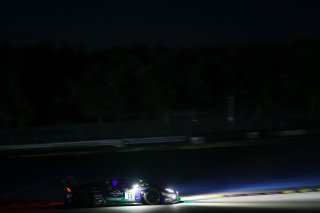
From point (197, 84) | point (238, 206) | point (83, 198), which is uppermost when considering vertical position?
point (197, 84)

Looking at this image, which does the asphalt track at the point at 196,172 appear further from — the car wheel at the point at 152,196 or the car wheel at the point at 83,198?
the car wheel at the point at 83,198

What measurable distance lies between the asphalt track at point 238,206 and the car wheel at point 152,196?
287mm

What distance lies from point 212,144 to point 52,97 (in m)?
31.3

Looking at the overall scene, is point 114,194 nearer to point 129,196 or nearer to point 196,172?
point 129,196

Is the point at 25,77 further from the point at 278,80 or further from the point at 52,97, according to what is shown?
the point at 278,80

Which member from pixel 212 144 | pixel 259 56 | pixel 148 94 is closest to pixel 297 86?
pixel 259 56

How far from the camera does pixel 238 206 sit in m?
12.8

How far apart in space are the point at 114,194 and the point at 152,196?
44.5 inches

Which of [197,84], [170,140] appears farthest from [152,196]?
[197,84]

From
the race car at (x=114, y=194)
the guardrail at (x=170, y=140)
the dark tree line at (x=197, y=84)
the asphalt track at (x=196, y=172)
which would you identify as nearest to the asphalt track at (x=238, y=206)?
the asphalt track at (x=196, y=172)

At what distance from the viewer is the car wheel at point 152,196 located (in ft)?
44.0

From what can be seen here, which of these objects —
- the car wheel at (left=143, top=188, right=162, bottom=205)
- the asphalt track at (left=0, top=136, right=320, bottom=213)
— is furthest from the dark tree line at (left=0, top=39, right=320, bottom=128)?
the car wheel at (left=143, top=188, right=162, bottom=205)

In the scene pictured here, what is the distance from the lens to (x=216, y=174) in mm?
19625

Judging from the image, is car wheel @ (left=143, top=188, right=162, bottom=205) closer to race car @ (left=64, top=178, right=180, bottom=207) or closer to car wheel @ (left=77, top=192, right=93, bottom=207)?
race car @ (left=64, top=178, right=180, bottom=207)
